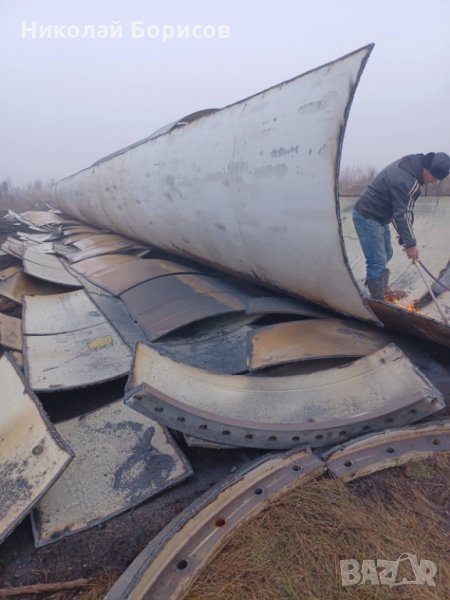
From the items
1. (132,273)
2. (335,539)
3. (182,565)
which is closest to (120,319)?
(132,273)

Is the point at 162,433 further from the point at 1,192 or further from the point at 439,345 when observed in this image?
the point at 1,192

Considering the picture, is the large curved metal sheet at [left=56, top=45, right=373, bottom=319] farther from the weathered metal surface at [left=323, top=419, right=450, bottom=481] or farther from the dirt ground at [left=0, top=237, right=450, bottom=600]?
the dirt ground at [left=0, top=237, right=450, bottom=600]

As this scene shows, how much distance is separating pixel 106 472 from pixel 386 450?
131 centimetres

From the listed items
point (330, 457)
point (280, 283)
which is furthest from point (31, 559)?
point (280, 283)

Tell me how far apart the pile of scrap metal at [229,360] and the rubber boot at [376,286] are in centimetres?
104

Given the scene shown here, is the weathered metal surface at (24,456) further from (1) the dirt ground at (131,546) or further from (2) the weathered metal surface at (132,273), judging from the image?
(2) the weathered metal surface at (132,273)

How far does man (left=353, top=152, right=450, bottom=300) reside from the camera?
3.13 m

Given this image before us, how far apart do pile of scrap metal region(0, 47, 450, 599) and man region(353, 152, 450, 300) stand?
41.3 inches

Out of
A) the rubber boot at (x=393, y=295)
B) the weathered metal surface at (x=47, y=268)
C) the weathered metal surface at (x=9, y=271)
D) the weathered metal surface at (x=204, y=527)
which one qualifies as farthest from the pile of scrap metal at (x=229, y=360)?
the rubber boot at (x=393, y=295)

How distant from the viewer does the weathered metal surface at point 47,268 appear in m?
4.44

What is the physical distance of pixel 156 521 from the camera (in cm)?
167

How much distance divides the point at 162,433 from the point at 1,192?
2846 cm

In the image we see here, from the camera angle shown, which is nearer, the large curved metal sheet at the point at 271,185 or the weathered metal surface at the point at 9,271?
the large curved metal sheet at the point at 271,185
